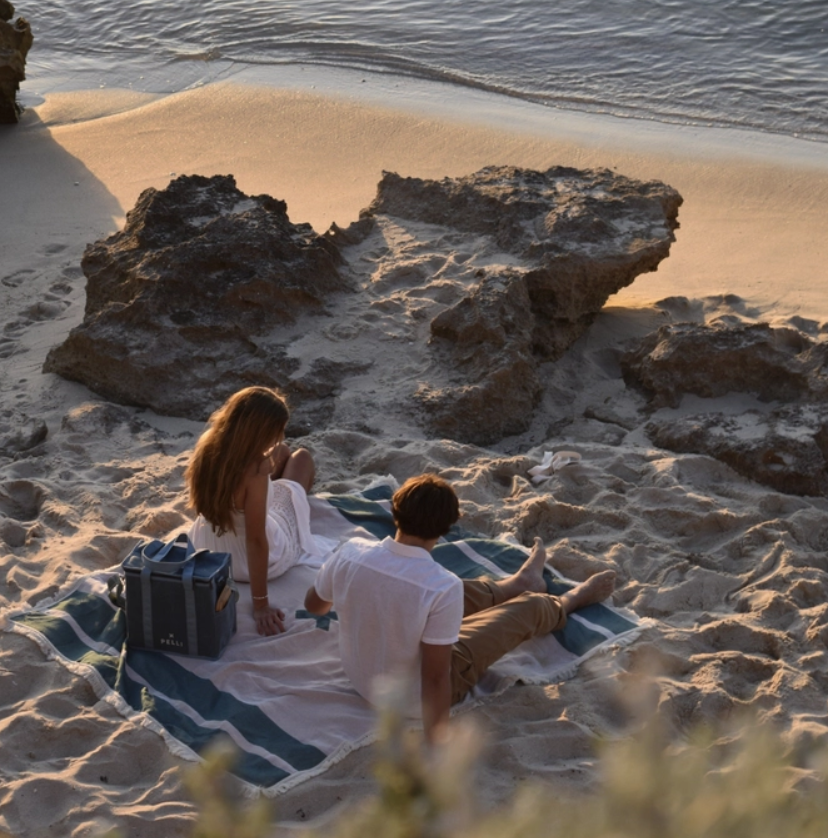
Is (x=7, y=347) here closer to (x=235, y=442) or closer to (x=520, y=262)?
(x=520, y=262)

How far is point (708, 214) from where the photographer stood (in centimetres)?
867

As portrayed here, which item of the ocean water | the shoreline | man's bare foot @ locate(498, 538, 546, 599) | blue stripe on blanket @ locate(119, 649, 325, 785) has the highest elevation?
the ocean water

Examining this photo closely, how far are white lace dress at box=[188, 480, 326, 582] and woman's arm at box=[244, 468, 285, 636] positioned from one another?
0.08m

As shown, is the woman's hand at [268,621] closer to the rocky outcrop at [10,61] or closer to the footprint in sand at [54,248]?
the footprint in sand at [54,248]

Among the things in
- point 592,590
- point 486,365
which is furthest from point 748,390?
point 592,590

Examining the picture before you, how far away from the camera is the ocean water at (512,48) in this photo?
39.3 ft

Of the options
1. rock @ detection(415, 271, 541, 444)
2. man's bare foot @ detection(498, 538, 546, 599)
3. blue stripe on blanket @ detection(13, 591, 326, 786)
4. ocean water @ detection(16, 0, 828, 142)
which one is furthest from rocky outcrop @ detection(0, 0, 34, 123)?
man's bare foot @ detection(498, 538, 546, 599)

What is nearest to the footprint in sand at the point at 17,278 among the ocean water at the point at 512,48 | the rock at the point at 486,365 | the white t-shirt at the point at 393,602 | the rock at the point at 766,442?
the rock at the point at 486,365

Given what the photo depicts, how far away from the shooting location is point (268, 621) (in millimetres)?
3984

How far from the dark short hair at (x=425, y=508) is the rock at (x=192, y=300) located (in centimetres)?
262

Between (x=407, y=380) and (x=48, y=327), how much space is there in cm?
246

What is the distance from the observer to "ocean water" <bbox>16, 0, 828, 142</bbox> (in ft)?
39.3

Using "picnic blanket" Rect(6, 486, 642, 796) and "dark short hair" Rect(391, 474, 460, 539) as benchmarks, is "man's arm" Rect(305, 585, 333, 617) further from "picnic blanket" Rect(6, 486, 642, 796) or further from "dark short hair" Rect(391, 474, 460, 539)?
"dark short hair" Rect(391, 474, 460, 539)

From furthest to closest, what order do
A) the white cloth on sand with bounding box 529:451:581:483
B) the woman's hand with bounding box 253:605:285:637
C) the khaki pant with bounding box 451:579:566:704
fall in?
the white cloth on sand with bounding box 529:451:581:483 < the woman's hand with bounding box 253:605:285:637 < the khaki pant with bounding box 451:579:566:704
